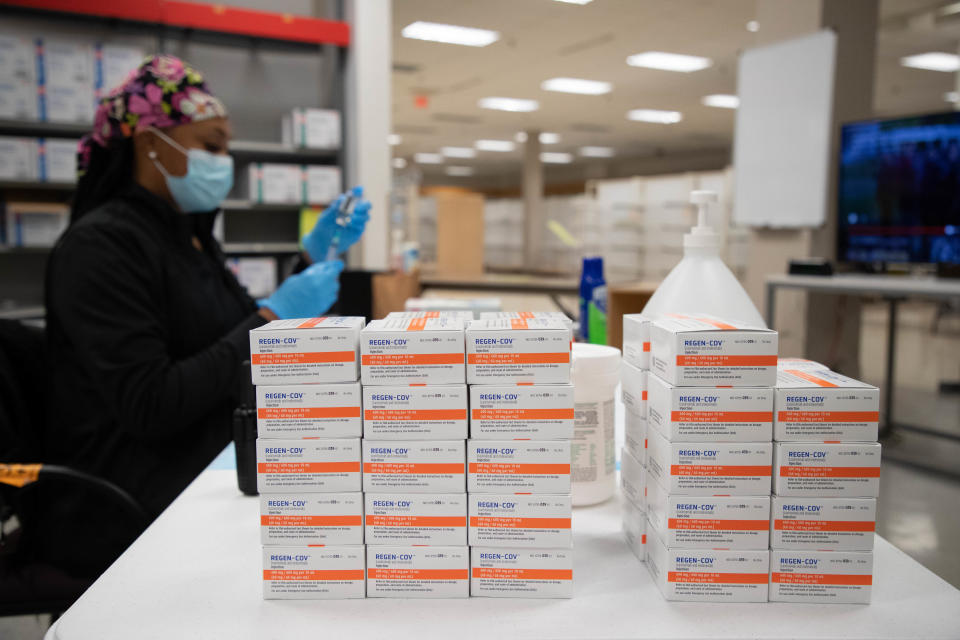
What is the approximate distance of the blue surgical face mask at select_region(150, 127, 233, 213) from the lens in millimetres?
1684

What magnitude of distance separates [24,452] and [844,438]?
1530 mm

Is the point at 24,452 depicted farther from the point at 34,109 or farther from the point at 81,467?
the point at 34,109

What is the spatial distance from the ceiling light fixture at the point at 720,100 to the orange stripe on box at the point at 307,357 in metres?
10.7

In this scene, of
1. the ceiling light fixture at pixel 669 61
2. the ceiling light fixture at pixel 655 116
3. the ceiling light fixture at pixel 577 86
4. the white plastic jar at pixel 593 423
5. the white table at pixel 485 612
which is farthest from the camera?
the ceiling light fixture at pixel 655 116

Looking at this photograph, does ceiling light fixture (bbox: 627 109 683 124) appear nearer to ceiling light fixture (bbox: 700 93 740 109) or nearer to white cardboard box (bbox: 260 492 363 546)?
ceiling light fixture (bbox: 700 93 740 109)

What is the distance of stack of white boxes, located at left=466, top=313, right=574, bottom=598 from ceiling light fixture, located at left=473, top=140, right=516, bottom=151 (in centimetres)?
1525

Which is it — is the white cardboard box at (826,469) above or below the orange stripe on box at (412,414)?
below

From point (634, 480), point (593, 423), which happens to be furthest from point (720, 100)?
point (634, 480)

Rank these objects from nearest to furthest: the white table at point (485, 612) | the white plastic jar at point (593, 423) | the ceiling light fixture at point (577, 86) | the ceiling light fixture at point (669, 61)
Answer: the white table at point (485, 612) < the white plastic jar at point (593, 423) < the ceiling light fixture at point (669, 61) < the ceiling light fixture at point (577, 86)

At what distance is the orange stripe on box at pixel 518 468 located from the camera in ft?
2.26

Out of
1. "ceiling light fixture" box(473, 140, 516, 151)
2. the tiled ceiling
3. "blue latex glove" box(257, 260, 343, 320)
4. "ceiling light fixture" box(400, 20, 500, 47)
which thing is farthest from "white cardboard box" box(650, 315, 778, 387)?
"ceiling light fixture" box(473, 140, 516, 151)

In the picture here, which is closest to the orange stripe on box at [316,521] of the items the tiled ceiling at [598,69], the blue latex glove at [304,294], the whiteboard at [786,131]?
the blue latex glove at [304,294]

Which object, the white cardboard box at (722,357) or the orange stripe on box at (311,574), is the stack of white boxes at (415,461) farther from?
the white cardboard box at (722,357)

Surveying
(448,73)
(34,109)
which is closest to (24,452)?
(34,109)
